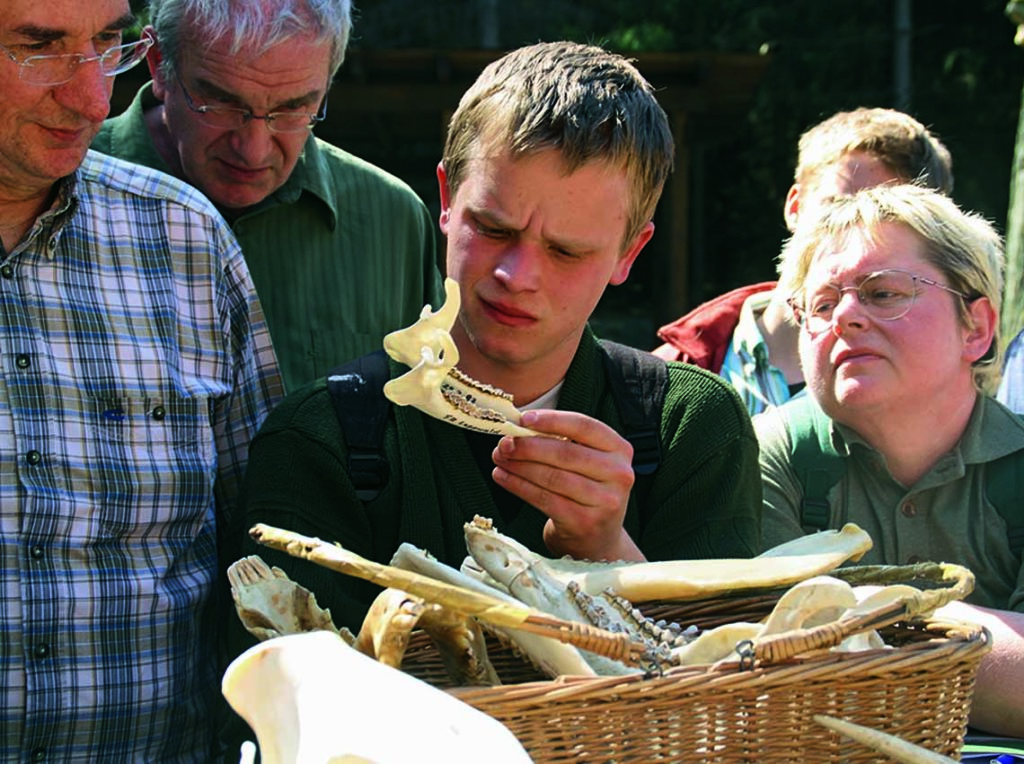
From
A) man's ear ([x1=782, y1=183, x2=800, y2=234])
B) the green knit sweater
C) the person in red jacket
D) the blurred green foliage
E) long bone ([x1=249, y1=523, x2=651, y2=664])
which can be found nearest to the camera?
long bone ([x1=249, y1=523, x2=651, y2=664])

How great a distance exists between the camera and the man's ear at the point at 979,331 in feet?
10.6

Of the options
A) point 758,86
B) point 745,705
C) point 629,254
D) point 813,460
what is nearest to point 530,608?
point 745,705

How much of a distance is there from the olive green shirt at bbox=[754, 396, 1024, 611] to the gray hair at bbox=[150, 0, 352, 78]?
1.53 metres

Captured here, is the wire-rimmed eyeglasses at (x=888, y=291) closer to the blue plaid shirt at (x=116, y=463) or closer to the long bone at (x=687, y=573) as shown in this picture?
the long bone at (x=687, y=573)

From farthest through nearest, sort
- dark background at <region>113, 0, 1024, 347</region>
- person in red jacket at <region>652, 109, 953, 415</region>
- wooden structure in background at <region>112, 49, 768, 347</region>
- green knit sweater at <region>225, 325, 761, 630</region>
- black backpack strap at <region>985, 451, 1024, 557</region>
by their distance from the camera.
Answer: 1. dark background at <region>113, 0, 1024, 347</region>
2. wooden structure in background at <region>112, 49, 768, 347</region>
3. person in red jacket at <region>652, 109, 953, 415</region>
4. black backpack strap at <region>985, 451, 1024, 557</region>
5. green knit sweater at <region>225, 325, 761, 630</region>

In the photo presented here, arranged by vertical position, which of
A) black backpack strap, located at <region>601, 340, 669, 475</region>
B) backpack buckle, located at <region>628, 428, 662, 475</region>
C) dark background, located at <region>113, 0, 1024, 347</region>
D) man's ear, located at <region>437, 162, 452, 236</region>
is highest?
man's ear, located at <region>437, 162, 452, 236</region>

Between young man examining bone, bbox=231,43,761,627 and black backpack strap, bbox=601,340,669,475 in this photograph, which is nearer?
young man examining bone, bbox=231,43,761,627

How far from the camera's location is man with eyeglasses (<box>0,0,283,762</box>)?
246 centimetres

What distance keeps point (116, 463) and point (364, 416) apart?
517mm

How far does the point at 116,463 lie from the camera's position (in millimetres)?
2570

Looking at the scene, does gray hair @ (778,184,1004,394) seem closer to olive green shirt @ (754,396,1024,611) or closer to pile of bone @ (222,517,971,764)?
olive green shirt @ (754,396,1024,611)

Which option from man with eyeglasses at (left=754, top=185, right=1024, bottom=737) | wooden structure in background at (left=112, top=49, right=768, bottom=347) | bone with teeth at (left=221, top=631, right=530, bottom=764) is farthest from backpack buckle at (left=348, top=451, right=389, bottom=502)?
wooden structure in background at (left=112, top=49, right=768, bottom=347)

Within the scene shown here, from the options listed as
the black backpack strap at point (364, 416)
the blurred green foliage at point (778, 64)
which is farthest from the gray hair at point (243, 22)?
the blurred green foliage at point (778, 64)

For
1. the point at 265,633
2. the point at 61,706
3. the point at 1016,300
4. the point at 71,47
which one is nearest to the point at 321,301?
the point at 71,47
